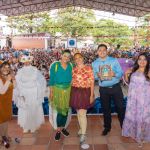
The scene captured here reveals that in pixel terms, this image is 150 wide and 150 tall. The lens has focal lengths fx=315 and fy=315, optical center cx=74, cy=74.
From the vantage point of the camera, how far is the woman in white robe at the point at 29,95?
15.6 ft

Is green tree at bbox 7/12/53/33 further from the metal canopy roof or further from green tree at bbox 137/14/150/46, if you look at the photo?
green tree at bbox 137/14/150/46

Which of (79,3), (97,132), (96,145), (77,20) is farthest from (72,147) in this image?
(77,20)

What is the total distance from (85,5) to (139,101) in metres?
26.0

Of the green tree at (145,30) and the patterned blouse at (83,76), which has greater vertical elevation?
the green tree at (145,30)

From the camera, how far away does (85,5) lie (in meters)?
29.3

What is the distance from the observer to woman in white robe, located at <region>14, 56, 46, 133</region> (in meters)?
4.75

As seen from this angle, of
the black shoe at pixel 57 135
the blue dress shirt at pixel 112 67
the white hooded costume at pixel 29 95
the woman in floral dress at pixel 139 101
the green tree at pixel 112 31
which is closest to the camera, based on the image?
the woman in floral dress at pixel 139 101

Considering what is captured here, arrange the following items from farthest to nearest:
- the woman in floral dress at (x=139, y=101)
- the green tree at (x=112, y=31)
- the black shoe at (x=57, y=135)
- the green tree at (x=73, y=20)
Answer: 1. the green tree at (x=112, y=31)
2. the green tree at (x=73, y=20)
3. the black shoe at (x=57, y=135)
4. the woman in floral dress at (x=139, y=101)

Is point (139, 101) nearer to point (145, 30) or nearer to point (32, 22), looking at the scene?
point (145, 30)

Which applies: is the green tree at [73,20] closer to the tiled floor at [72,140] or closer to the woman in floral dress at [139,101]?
the tiled floor at [72,140]

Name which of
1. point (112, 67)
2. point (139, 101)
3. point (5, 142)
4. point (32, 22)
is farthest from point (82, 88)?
Answer: point (32, 22)

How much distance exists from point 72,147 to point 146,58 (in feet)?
5.16

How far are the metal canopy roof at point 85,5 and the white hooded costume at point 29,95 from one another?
2025cm

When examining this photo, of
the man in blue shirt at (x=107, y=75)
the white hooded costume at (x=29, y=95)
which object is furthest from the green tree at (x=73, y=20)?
the man in blue shirt at (x=107, y=75)
